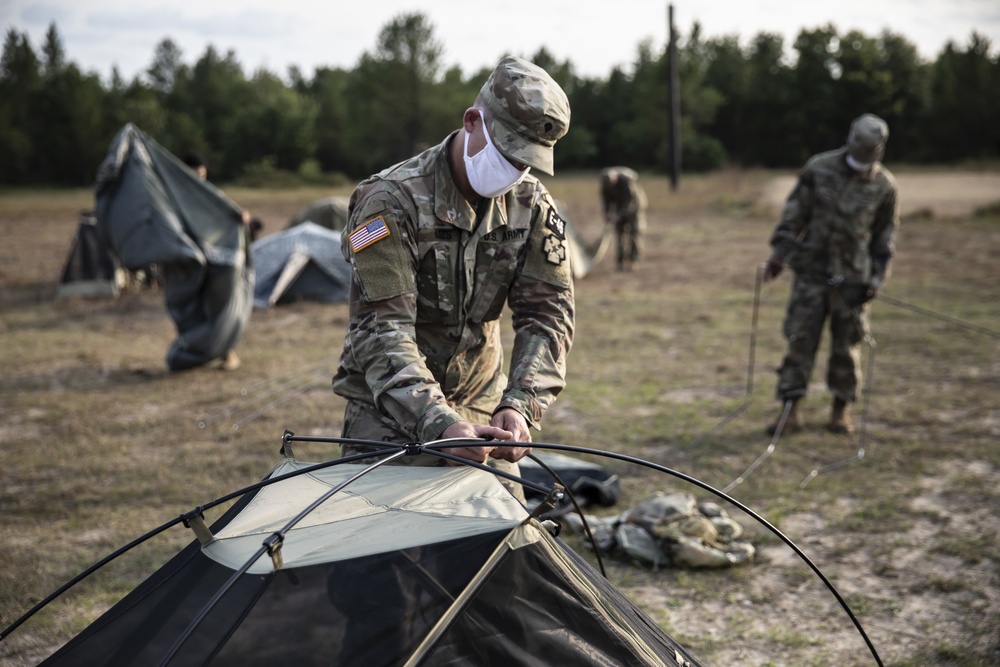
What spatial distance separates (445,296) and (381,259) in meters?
0.29

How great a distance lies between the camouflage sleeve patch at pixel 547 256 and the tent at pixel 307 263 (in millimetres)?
9531

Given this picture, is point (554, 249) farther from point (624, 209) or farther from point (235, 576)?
point (624, 209)

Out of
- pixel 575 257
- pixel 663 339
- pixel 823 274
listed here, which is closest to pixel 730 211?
pixel 575 257

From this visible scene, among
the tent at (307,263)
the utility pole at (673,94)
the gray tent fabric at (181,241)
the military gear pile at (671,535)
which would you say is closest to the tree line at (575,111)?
the utility pole at (673,94)

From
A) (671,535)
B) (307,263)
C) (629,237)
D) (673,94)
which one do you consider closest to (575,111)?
(673,94)

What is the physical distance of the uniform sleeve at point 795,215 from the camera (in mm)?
6324

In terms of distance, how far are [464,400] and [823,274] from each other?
4.09m

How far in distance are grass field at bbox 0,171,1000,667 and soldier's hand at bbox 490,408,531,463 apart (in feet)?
5.24

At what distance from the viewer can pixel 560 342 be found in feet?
9.86

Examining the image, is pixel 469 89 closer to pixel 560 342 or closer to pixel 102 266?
pixel 102 266

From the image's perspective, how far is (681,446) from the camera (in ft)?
20.6

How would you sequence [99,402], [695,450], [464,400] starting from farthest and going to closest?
[99,402]
[695,450]
[464,400]

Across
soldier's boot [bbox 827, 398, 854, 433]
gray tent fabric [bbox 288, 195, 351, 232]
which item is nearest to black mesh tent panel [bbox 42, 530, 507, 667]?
soldier's boot [bbox 827, 398, 854, 433]

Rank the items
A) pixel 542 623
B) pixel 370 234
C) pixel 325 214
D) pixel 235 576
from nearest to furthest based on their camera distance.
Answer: pixel 235 576
pixel 542 623
pixel 370 234
pixel 325 214
